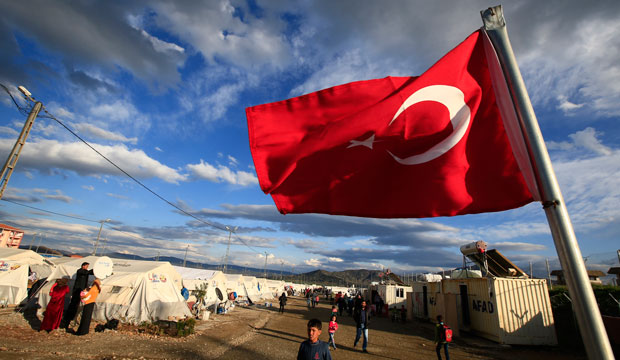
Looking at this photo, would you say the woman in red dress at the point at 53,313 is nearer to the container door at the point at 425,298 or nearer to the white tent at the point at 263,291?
the container door at the point at 425,298

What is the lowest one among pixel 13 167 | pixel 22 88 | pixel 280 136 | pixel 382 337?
pixel 382 337

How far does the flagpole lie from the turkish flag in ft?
2.25

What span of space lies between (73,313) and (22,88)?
10.3m

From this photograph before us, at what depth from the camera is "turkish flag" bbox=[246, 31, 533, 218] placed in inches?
141

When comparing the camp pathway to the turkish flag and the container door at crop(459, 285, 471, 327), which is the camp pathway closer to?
the container door at crop(459, 285, 471, 327)

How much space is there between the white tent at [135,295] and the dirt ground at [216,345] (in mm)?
1030

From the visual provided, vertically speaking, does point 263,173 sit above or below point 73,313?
above

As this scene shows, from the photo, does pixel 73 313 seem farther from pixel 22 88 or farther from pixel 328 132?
pixel 328 132

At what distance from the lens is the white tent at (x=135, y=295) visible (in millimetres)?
14047

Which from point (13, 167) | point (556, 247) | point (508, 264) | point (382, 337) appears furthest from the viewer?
point (508, 264)

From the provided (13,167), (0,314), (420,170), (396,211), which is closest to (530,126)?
(420,170)

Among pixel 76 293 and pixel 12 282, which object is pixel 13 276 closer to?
pixel 12 282

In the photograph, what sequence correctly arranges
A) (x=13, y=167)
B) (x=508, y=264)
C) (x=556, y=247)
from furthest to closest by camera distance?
(x=508, y=264) → (x=13, y=167) → (x=556, y=247)

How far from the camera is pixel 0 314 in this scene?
13.8 meters
